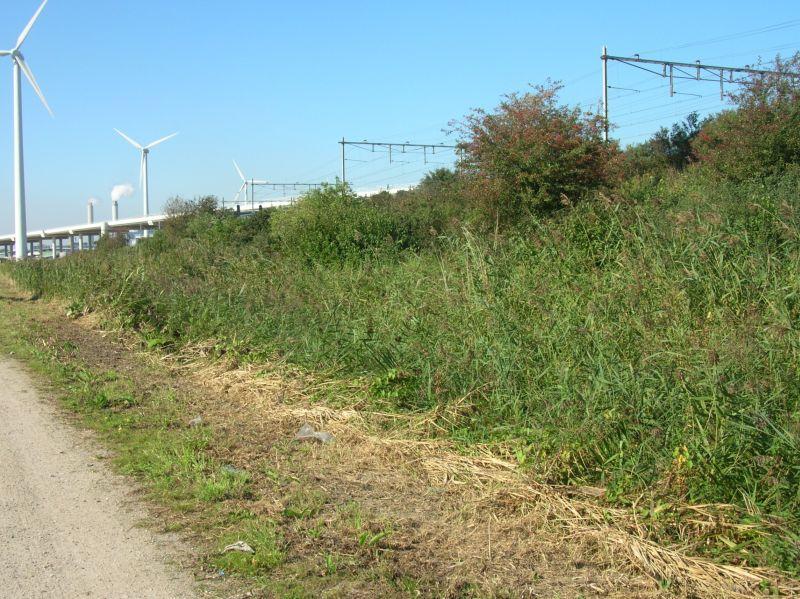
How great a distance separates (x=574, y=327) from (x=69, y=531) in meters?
4.17

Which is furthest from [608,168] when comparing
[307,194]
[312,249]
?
[307,194]

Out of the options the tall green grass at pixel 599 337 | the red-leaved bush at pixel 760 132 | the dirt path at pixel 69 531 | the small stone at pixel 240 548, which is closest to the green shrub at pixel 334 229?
the tall green grass at pixel 599 337

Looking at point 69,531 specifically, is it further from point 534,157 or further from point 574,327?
point 534,157

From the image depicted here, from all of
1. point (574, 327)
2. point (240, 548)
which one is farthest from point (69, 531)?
point (574, 327)

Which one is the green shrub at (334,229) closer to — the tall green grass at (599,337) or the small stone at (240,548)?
the tall green grass at (599,337)

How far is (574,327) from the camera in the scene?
6.69 metres

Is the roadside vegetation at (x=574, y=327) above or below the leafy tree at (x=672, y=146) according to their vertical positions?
below

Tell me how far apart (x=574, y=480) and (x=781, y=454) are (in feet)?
4.40

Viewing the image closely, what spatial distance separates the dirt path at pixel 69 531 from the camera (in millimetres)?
4324

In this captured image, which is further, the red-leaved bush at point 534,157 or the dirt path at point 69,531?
the red-leaved bush at point 534,157

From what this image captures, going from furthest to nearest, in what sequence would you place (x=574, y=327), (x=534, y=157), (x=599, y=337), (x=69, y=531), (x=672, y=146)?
(x=672, y=146), (x=534, y=157), (x=574, y=327), (x=599, y=337), (x=69, y=531)

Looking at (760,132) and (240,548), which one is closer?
(240,548)

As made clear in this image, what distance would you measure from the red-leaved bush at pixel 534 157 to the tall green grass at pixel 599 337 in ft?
9.95

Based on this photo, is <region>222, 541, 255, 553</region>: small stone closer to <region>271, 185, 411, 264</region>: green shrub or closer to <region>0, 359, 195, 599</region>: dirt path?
<region>0, 359, 195, 599</region>: dirt path
